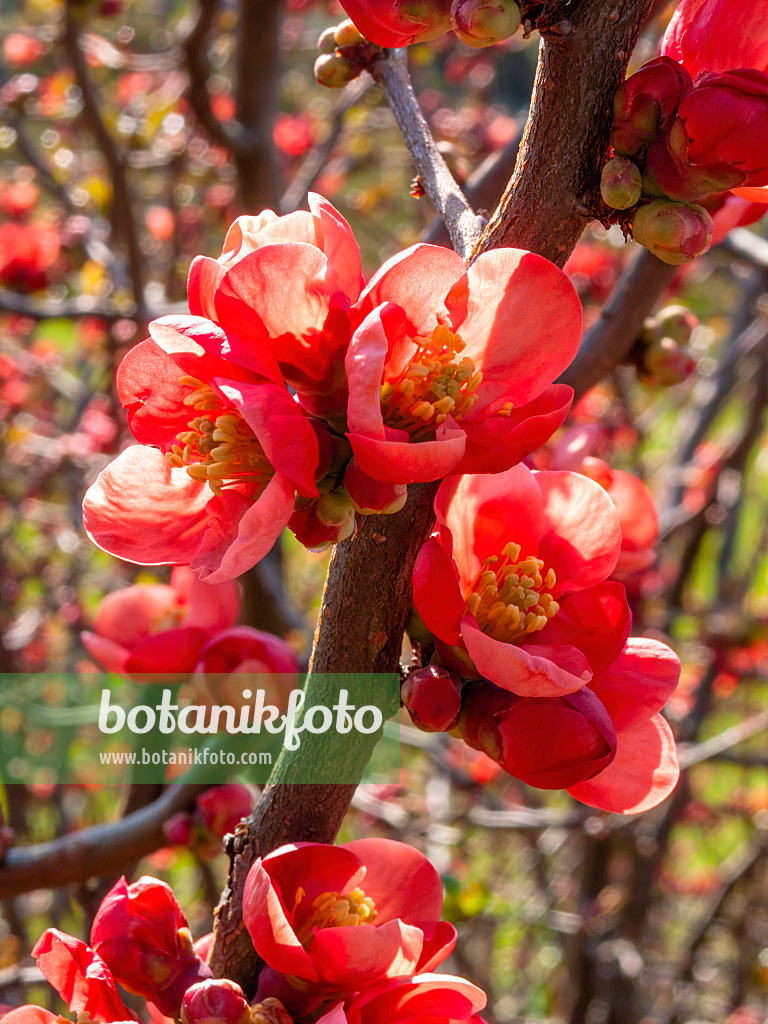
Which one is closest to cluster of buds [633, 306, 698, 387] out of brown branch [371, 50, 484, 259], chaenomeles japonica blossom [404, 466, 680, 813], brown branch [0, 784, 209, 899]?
brown branch [371, 50, 484, 259]

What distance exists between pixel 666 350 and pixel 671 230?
493 millimetres

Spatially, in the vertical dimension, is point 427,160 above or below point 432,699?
above

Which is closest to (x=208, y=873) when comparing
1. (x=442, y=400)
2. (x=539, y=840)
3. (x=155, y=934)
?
(x=539, y=840)

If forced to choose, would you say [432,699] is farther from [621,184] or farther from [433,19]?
[433,19]

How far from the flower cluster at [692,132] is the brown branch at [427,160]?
0.41 ft

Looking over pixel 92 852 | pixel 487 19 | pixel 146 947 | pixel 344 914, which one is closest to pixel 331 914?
pixel 344 914

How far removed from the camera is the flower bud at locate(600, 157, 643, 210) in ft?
1.90

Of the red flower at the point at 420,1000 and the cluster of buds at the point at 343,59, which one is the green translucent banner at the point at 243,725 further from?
the cluster of buds at the point at 343,59

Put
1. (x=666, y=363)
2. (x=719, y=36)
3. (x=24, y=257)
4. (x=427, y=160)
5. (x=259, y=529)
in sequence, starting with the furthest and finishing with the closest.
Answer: (x=24, y=257)
(x=666, y=363)
(x=427, y=160)
(x=719, y=36)
(x=259, y=529)

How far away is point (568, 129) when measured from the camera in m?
0.59

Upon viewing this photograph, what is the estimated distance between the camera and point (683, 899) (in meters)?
3.25

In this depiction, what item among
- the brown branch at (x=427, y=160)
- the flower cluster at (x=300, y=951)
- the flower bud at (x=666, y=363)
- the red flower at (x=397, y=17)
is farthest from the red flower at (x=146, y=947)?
the flower bud at (x=666, y=363)

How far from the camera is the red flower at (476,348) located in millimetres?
553

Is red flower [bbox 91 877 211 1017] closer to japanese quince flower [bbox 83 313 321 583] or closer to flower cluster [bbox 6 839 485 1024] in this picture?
flower cluster [bbox 6 839 485 1024]
